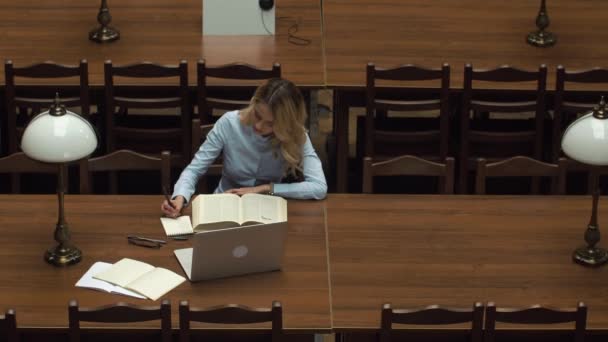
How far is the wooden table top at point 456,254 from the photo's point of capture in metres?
4.91

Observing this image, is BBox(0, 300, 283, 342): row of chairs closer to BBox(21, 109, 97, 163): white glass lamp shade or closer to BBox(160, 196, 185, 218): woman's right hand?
BBox(21, 109, 97, 163): white glass lamp shade

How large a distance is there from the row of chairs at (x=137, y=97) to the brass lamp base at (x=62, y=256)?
190 centimetres

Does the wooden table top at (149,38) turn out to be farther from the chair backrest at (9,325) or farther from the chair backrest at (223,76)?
the chair backrest at (9,325)

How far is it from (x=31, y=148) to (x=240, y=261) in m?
0.94

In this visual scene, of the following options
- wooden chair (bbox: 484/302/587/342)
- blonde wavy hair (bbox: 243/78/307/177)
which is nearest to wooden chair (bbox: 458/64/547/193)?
blonde wavy hair (bbox: 243/78/307/177)

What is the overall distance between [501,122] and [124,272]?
10.5ft

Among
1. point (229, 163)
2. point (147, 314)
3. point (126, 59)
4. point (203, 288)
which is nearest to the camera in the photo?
point (147, 314)

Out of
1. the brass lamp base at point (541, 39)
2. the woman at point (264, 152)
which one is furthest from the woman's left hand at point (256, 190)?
the brass lamp base at point (541, 39)

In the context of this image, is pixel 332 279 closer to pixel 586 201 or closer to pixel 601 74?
pixel 586 201

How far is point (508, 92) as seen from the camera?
23.6 feet

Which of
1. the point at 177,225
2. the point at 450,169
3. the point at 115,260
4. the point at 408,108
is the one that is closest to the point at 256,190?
the point at 177,225

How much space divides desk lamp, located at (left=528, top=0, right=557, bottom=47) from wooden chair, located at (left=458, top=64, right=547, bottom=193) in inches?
21.4

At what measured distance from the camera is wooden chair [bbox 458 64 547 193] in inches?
276

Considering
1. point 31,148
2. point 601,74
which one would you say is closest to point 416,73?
point 601,74
